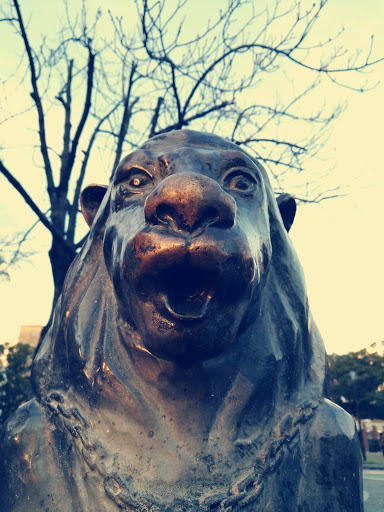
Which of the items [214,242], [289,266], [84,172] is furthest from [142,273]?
[84,172]

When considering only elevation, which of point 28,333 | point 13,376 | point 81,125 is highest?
point 81,125

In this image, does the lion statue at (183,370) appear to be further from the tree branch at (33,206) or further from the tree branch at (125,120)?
the tree branch at (125,120)

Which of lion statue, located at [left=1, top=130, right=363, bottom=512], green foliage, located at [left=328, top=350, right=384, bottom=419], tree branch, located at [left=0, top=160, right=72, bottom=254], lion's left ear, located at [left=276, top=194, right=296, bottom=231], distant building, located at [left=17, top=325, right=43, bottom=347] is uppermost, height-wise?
distant building, located at [left=17, top=325, right=43, bottom=347]

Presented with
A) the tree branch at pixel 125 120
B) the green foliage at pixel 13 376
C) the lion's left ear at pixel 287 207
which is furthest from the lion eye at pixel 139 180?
the green foliage at pixel 13 376

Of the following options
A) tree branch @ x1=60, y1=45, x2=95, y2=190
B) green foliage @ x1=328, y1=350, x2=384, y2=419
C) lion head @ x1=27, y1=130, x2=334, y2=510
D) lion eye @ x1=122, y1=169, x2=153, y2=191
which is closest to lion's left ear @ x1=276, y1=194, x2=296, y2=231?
lion head @ x1=27, y1=130, x2=334, y2=510

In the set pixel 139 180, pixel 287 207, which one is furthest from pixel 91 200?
pixel 287 207

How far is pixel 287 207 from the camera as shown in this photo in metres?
1.91

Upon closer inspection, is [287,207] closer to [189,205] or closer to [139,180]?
[139,180]

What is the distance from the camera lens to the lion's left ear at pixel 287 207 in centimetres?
189

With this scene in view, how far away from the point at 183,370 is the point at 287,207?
0.91 m

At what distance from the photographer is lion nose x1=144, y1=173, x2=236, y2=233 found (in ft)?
3.59

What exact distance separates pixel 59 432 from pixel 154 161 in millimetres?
905

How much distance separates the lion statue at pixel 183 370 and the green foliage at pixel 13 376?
55.7ft

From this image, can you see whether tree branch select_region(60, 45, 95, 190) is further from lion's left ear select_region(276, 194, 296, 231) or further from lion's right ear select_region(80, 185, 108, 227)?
lion's left ear select_region(276, 194, 296, 231)
